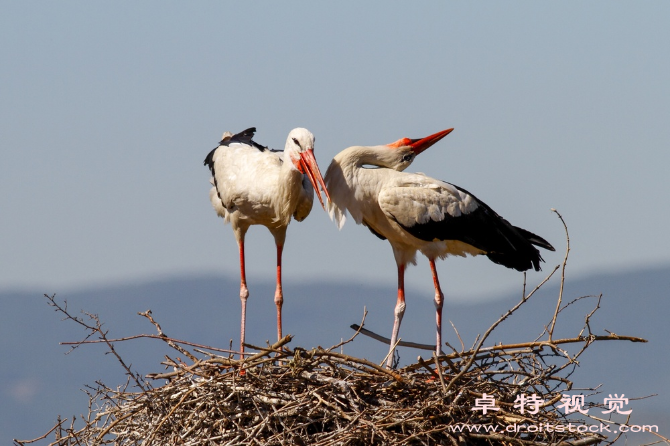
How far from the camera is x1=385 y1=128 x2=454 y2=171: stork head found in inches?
328

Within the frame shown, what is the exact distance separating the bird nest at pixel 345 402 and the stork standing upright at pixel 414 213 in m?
1.13

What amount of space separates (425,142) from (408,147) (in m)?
0.16

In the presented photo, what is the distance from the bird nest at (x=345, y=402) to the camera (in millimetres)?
6539

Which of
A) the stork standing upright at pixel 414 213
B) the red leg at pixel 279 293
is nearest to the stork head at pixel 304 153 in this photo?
the stork standing upright at pixel 414 213

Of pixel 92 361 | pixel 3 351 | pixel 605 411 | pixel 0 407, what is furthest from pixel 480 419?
pixel 3 351

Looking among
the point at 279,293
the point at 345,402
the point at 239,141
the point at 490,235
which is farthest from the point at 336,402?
the point at 239,141

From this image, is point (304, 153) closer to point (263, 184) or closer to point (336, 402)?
point (263, 184)

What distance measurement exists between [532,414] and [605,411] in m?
0.46

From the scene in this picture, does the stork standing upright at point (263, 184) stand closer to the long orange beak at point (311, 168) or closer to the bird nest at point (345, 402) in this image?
the long orange beak at point (311, 168)

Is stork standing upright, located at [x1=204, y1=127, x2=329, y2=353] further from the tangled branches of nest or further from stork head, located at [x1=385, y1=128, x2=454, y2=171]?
the tangled branches of nest

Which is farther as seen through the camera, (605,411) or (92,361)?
(92,361)

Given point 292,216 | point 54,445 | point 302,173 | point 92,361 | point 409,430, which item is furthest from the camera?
point 92,361

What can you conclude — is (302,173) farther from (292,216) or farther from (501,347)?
(501,347)

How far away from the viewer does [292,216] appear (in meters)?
8.76
